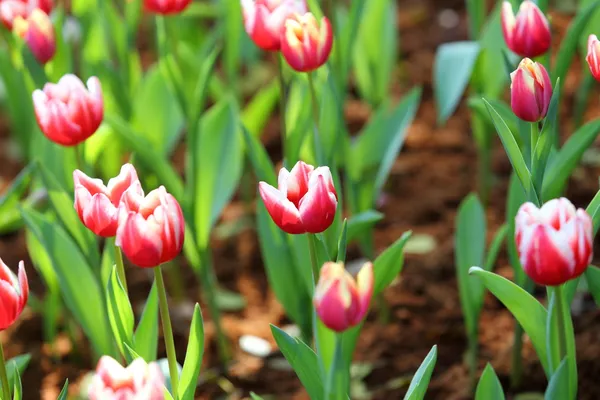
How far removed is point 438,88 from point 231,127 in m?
0.40

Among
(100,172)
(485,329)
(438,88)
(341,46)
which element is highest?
(341,46)

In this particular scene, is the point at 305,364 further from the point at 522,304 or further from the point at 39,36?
the point at 39,36

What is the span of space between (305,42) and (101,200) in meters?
0.37

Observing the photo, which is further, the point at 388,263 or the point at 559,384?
the point at 388,263

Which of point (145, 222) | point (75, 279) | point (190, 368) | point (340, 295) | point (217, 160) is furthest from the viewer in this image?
point (217, 160)

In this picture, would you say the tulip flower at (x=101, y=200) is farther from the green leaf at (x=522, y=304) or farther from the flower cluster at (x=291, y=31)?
the green leaf at (x=522, y=304)

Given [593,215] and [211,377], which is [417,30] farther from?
[593,215]

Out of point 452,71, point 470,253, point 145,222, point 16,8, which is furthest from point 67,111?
point 452,71

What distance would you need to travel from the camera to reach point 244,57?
2.52 metres

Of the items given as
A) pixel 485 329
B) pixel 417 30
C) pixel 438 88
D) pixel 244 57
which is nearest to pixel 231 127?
pixel 438 88

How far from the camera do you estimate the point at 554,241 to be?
98cm

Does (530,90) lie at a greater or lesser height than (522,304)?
greater

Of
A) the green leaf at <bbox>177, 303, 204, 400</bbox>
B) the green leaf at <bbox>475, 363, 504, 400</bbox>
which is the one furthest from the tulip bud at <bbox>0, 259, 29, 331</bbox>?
the green leaf at <bbox>475, 363, 504, 400</bbox>

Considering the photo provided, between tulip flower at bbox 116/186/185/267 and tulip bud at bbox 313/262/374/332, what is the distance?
0.22m
